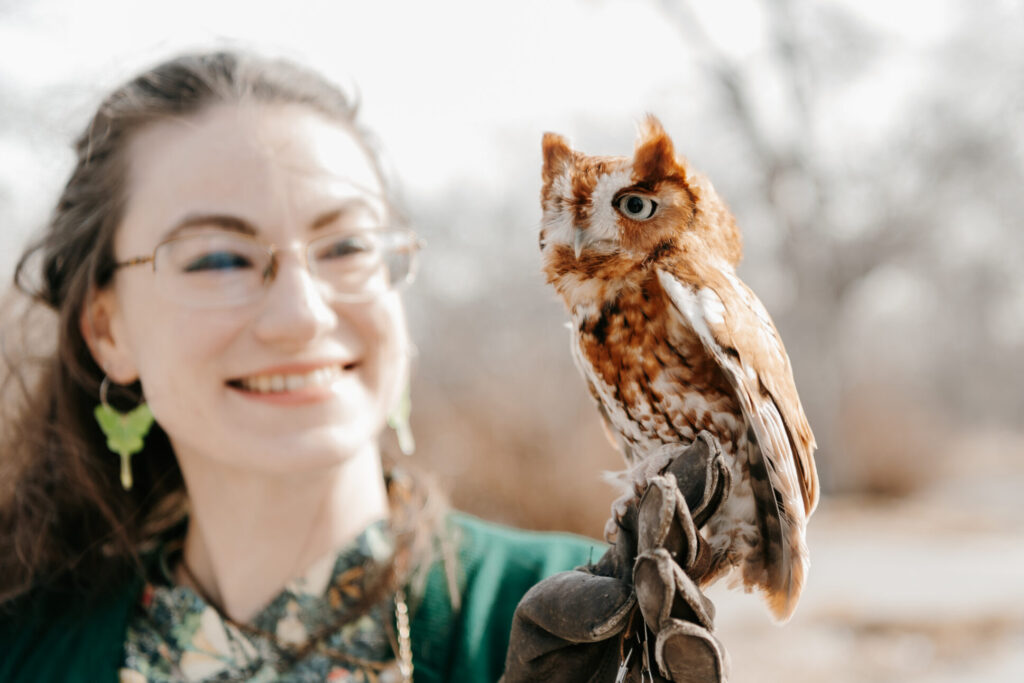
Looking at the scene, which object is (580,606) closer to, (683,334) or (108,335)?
(683,334)

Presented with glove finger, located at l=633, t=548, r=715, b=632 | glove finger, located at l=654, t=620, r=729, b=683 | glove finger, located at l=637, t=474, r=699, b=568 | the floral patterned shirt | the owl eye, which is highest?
the owl eye

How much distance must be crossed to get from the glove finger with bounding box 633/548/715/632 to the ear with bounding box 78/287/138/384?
4.17 ft

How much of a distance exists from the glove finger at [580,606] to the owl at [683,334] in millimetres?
117

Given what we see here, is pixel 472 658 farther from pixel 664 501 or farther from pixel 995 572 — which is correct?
pixel 995 572

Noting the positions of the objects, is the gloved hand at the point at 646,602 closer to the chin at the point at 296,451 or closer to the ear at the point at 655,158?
the ear at the point at 655,158

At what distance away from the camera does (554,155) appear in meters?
0.93

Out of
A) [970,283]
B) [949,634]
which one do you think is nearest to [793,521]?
[949,634]

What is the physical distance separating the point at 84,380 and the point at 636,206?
154 centimetres

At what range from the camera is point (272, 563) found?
165 cm

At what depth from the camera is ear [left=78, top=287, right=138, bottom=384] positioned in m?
1.61

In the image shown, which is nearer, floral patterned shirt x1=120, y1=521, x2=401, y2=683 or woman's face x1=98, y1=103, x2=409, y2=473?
woman's face x1=98, y1=103, x2=409, y2=473

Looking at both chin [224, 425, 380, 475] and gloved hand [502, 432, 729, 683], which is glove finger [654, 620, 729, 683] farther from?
chin [224, 425, 380, 475]

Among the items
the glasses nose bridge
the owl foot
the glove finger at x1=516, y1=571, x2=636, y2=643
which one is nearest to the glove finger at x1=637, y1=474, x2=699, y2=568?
the owl foot

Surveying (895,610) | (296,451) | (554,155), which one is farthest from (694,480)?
(895,610)
